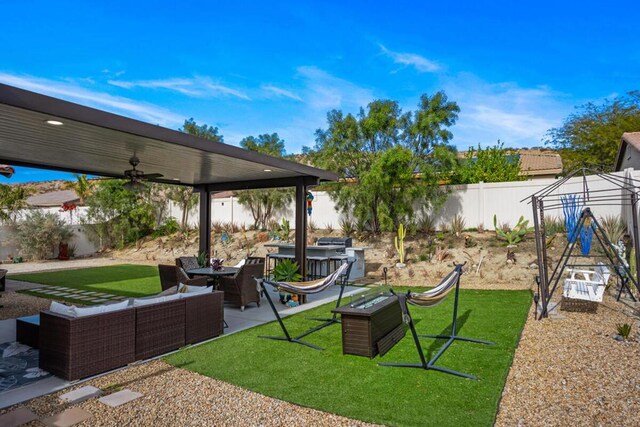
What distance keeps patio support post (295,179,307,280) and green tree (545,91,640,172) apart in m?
17.0

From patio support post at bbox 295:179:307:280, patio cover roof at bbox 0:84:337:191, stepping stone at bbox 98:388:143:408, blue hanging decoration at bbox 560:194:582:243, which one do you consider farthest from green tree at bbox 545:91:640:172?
stepping stone at bbox 98:388:143:408

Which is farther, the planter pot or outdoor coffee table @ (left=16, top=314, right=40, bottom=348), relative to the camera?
the planter pot

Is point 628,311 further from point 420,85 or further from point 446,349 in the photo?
point 420,85

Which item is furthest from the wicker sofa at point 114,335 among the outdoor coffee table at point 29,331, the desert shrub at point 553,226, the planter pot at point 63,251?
the planter pot at point 63,251

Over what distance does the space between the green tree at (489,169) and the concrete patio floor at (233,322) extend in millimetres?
8563

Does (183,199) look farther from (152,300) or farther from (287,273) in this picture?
(152,300)

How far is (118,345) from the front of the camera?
4.24 metres

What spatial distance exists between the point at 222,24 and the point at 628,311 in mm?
12140

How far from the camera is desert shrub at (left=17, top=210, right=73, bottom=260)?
17.4m

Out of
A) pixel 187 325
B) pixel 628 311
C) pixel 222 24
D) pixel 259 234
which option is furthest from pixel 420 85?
pixel 187 325

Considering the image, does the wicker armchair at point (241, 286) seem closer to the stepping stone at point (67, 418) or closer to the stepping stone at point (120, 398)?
the stepping stone at point (120, 398)

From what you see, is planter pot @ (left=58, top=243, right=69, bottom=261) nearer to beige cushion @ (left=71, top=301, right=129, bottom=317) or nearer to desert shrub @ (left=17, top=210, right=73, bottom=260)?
desert shrub @ (left=17, top=210, right=73, bottom=260)

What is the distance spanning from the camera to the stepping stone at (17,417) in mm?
3105

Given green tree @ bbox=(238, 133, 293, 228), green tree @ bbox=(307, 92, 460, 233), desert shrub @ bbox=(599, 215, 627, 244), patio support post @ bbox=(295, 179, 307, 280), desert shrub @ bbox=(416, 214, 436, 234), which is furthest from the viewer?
green tree @ bbox=(238, 133, 293, 228)
